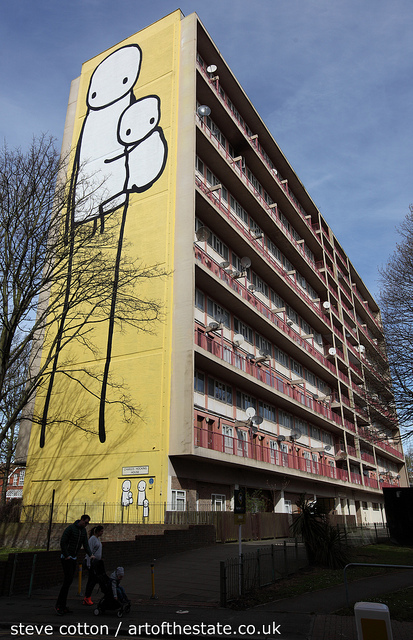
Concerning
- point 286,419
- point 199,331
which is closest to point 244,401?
point 199,331

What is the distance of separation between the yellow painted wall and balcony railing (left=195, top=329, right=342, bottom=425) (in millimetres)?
2493

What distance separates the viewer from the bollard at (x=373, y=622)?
477 centimetres

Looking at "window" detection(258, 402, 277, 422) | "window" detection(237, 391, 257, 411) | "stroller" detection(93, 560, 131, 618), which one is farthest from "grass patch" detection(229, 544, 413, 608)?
"window" detection(258, 402, 277, 422)

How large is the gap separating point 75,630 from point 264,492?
2374cm

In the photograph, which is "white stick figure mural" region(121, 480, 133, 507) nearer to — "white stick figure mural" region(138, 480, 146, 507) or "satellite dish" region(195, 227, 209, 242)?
"white stick figure mural" region(138, 480, 146, 507)

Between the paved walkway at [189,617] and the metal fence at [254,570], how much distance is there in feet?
1.59

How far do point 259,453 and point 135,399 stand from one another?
948 centimetres

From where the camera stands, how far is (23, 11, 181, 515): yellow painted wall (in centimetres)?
2192

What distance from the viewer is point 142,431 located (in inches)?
868

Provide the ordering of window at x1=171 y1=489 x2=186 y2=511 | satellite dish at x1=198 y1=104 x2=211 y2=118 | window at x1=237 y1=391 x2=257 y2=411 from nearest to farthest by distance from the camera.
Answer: window at x1=171 y1=489 x2=186 y2=511, satellite dish at x1=198 y1=104 x2=211 y2=118, window at x1=237 y1=391 x2=257 y2=411

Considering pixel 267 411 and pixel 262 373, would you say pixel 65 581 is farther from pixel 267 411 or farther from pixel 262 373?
pixel 267 411

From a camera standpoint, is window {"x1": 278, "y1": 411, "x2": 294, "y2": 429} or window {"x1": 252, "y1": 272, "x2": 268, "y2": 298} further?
window {"x1": 278, "y1": 411, "x2": 294, "y2": 429}

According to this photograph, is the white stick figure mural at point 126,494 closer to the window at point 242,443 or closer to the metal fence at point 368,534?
the window at point 242,443

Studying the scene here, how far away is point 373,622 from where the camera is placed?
15.8ft
